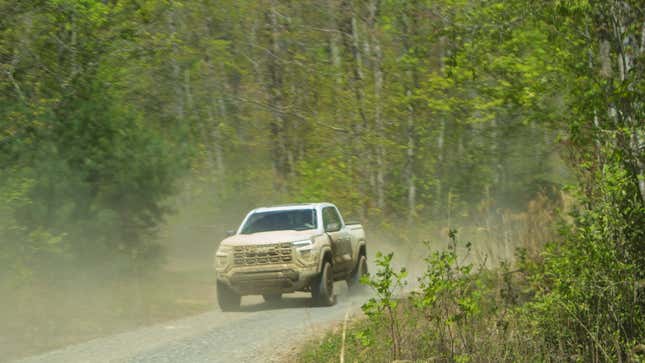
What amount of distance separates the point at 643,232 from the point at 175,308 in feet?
50.4

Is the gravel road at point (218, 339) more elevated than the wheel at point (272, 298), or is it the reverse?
the gravel road at point (218, 339)

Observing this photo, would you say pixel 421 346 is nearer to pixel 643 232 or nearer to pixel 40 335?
pixel 643 232

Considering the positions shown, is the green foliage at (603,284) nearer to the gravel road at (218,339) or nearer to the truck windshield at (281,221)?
the gravel road at (218,339)

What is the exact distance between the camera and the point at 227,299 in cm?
1703

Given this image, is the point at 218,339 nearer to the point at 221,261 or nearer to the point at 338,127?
the point at 221,261

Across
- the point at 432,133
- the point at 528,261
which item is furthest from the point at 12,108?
the point at 432,133

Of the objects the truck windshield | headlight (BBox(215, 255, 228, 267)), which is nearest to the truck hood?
headlight (BBox(215, 255, 228, 267))

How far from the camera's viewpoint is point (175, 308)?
76.1 feet

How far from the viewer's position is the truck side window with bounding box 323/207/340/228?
17956 millimetres

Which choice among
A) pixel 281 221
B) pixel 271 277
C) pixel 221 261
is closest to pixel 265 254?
pixel 271 277

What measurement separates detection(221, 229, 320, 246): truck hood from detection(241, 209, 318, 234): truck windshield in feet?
1.41

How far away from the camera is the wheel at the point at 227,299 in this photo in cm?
1688

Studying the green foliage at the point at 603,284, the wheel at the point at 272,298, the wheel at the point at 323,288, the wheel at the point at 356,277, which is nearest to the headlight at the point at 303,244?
the wheel at the point at 323,288

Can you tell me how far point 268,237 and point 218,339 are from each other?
3.49m
